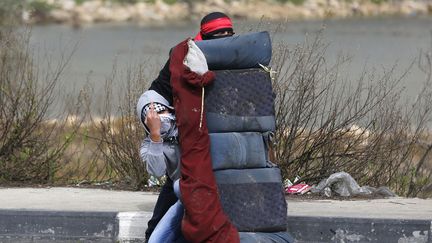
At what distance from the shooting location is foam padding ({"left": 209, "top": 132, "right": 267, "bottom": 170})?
6484 millimetres

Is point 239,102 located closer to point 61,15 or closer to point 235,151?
point 235,151

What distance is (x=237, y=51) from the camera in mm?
6559

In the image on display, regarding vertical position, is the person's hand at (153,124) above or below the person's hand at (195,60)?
below

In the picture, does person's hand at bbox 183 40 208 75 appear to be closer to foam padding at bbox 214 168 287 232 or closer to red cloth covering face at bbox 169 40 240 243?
red cloth covering face at bbox 169 40 240 243

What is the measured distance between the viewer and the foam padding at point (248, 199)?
6.51m

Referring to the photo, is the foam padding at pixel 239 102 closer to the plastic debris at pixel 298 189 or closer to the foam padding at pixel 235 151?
the foam padding at pixel 235 151

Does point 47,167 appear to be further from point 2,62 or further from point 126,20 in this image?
point 126,20

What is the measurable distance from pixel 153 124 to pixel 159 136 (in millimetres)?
73

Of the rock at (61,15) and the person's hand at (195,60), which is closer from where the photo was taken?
the person's hand at (195,60)

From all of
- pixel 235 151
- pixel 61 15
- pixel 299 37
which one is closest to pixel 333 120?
pixel 235 151

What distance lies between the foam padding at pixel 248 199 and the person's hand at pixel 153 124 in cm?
38

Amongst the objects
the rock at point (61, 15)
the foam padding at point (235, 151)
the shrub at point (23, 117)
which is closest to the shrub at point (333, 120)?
the shrub at point (23, 117)

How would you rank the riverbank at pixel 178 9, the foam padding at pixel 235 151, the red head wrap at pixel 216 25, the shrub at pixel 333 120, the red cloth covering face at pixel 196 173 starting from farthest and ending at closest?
the riverbank at pixel 178 9 → the shrub at pixel 333 120 → the red head wrap at pixel 216 25 → the foam padding at pixel 235 151 → the red cloth covering face at pixel 196 173

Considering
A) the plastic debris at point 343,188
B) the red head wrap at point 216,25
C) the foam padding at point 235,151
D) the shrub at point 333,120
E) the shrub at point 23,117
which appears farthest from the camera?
the shrub at point 23,117
